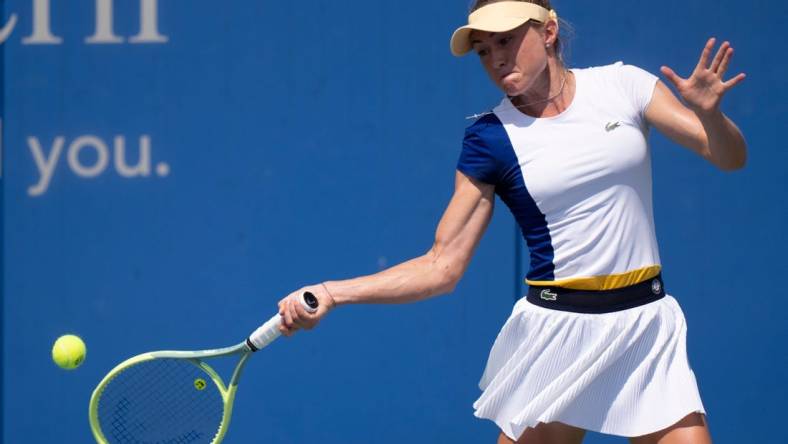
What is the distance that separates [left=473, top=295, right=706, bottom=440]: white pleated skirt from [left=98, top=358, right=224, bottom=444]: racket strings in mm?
1125

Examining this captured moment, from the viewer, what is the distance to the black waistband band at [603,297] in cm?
311

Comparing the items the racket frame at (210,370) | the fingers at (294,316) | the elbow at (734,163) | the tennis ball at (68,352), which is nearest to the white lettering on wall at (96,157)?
the tennis ball at (68,352)

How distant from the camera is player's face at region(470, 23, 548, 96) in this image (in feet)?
10.4

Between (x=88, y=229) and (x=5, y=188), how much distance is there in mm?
325

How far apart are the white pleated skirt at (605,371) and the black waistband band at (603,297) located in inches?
0.6

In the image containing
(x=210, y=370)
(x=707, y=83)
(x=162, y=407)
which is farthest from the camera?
(x=162, y=407)

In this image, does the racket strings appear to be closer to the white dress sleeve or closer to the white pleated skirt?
the white pleated skirt

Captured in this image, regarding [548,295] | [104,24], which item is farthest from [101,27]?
[548,295]

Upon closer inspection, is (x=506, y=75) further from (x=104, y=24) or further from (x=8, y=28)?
(x=8, y=28)

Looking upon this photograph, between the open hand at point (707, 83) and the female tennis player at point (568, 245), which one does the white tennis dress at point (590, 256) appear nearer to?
the female tennis player at point (568, 245)

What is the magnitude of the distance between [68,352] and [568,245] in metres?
1.68

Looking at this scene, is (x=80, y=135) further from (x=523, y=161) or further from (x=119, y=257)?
(x=523, y=161)

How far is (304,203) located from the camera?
456 centimetres

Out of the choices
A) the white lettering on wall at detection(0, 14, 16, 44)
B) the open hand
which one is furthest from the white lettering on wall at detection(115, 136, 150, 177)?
the open hand
